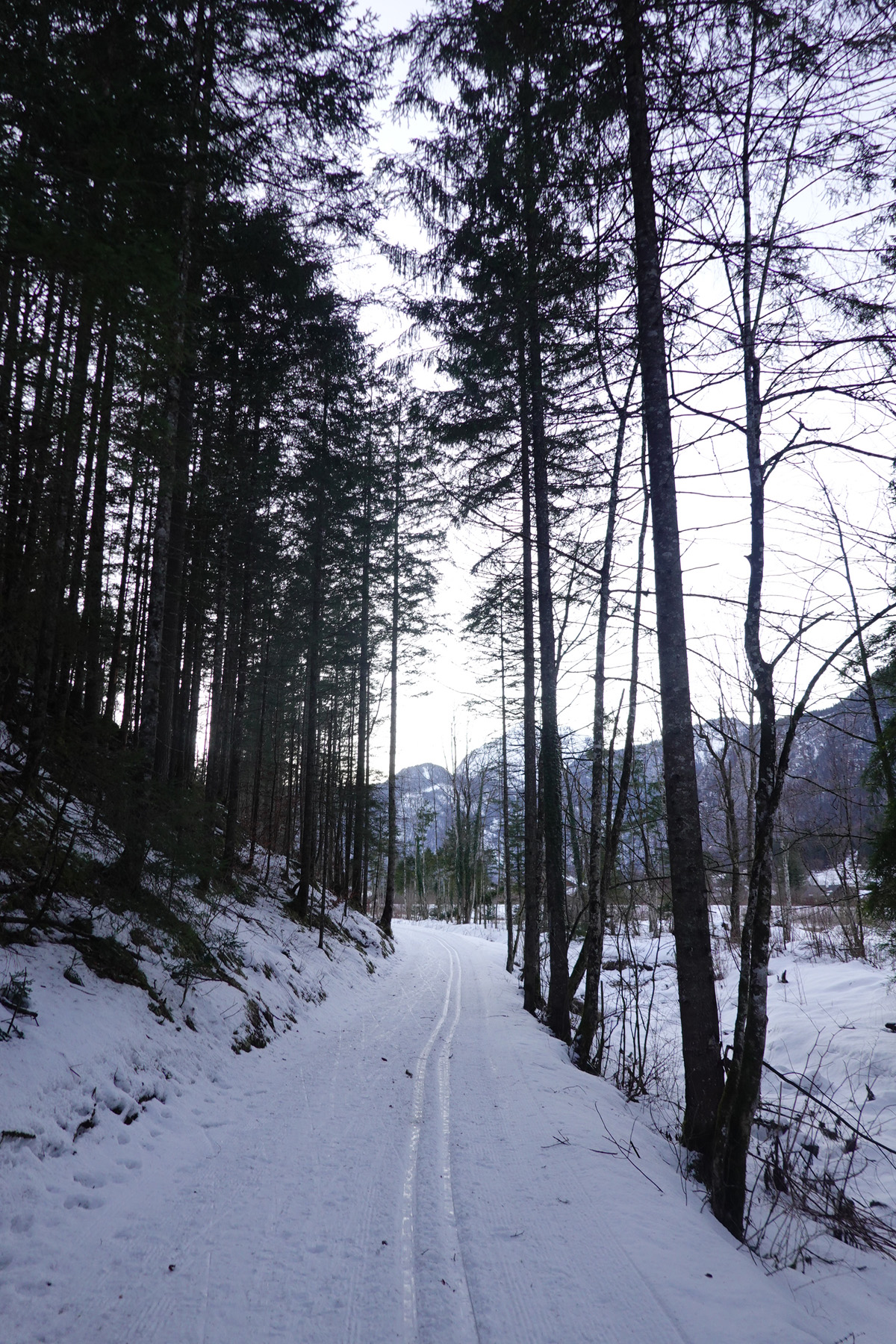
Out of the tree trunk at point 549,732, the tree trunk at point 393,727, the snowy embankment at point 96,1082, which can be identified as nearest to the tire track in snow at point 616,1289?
the snowy embankment at point 96,1082

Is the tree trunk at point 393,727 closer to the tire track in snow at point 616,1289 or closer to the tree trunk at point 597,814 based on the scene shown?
the tree trunk at point 597,814

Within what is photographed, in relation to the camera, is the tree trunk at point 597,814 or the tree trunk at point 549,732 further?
the tree trunk at point 549,732

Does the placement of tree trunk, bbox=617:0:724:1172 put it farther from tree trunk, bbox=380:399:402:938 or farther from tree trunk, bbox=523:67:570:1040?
tree trunk, bbox=380:399:402:938

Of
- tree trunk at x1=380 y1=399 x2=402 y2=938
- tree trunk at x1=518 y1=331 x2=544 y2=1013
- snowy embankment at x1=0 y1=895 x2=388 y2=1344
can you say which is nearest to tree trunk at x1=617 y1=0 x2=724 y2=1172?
snowy embankment at x1=0 y1=895 x2=388 y2=1344

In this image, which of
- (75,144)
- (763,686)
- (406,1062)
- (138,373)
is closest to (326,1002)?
(406,1062)

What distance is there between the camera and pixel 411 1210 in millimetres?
3520

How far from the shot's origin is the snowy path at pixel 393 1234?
8.41 ft

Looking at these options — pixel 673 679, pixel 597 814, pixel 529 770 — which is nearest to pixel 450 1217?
pixel 673 679

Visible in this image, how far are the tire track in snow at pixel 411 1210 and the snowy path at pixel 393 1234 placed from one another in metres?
0.01

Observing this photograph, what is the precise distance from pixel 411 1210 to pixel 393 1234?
0.30 m

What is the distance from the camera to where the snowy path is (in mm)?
2562

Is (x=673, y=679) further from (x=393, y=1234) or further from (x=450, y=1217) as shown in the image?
(x=393, y=1234)

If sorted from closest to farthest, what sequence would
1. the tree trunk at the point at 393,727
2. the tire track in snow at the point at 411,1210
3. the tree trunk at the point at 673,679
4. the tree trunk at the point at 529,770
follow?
the tire track in snow at the point at 411,1210 → the tree trunk at the point at 673,679 → the tree trunk at the point at 529,770 → the tree trunk at the point at 393,727

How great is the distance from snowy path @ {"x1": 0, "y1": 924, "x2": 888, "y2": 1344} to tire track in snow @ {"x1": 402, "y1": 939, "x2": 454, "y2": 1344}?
0.04 ft
